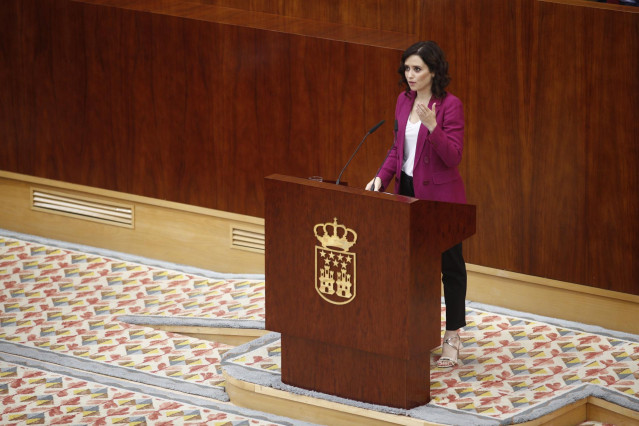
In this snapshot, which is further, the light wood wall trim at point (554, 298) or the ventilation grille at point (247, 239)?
the ventilation grille at point (247, 239)

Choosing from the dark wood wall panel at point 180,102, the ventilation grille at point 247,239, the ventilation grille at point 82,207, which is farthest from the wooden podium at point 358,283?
the ventilation grille at point 82,207

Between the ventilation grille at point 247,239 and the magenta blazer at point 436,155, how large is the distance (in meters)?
1.49

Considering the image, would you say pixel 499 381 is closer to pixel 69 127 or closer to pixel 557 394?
pixel 557 394

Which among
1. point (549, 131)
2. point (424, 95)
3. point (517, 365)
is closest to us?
point (424, 95)

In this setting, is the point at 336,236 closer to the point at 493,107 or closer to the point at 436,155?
the point at 436,155

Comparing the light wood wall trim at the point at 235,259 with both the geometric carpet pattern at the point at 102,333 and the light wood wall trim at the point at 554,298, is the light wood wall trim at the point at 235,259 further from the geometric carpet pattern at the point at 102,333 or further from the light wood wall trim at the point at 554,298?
the geometric carpet pattern at the point at 102,333

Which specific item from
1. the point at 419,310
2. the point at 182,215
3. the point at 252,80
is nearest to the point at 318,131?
the point at 252,80

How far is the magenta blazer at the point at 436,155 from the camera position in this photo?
466cm

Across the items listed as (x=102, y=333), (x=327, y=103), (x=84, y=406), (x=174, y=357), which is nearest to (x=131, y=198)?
(x=102, y=333)

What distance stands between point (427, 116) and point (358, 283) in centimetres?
60

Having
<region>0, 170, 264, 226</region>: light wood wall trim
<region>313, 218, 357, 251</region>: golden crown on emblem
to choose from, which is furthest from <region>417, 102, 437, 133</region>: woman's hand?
<region>0, 170, 264, 226</region>: light wood wall trim

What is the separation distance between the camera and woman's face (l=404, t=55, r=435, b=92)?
4629 mm

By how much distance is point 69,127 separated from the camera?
262 inches

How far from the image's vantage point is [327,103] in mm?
5898
